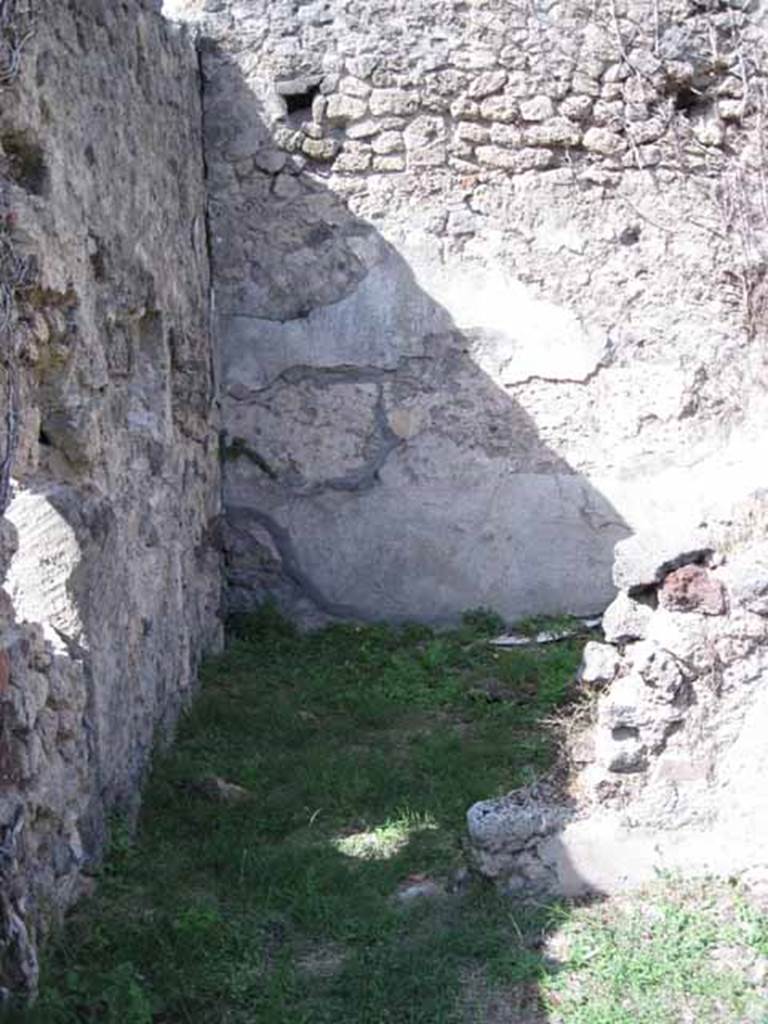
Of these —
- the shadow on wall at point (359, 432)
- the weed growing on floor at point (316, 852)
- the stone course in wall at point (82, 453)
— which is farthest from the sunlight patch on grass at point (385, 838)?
the shadow on wall at point (359, 432)

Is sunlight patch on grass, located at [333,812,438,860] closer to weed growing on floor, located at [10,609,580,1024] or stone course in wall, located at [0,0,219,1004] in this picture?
weed growing on floor, located at [10,609,580,1024]

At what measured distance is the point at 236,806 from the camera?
13.9 ft

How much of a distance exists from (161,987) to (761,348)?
464cm

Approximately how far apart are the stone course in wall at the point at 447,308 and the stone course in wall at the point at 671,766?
290cm

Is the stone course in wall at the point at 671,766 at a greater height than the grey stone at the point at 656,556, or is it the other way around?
the grey stone at the point at 656,556

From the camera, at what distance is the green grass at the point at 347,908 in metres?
3.00

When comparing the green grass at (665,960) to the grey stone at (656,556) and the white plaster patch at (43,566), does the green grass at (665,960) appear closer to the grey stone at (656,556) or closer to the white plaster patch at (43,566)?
the grey stone at (656,556)

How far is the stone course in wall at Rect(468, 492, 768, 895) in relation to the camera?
345 centimetres

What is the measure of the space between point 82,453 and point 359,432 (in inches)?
108

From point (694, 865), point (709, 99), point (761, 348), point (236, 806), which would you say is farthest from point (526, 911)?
point (709, 99)

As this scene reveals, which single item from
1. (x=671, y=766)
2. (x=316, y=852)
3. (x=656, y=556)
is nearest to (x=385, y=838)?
(x=316, y=852)

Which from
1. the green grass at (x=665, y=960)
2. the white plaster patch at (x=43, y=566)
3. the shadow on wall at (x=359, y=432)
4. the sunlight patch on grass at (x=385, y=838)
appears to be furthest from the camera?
the shadow on wall at (x=359, y=432)

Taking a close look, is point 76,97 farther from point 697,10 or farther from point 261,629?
point 697,10

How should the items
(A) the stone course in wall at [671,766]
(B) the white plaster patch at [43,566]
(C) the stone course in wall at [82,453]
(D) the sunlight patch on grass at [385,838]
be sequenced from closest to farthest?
(C) the stone course in wall at [82,453], (A) the stone course in wall at [671,766], (B) the white plaster patch at [43,566], (D) the sunlight patch on grass at [385,838]
